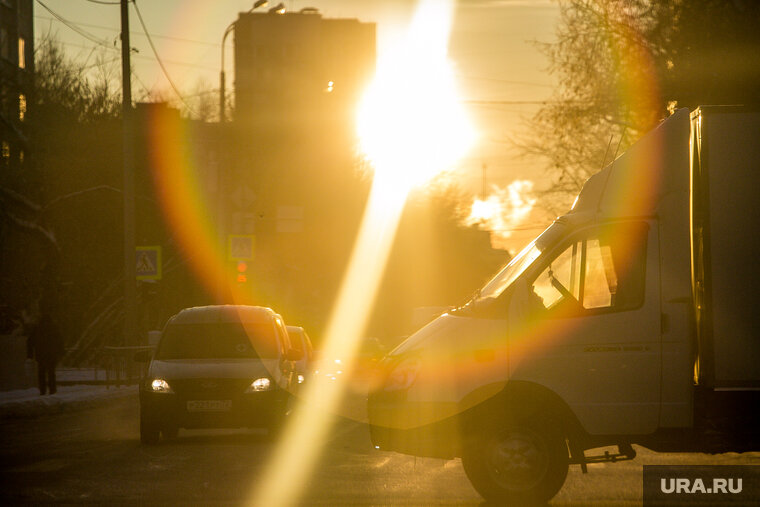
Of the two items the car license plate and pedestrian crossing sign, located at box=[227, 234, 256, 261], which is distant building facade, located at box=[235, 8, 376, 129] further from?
the car license plate

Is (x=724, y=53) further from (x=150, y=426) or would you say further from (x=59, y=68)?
(x=59, y=68)

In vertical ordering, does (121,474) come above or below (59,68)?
below

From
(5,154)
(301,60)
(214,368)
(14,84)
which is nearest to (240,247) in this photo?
(14,84)

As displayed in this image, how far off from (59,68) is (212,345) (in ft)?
99.3

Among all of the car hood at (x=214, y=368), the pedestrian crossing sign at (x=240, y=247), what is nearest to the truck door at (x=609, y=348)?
the car hood at (x=214, y=368)

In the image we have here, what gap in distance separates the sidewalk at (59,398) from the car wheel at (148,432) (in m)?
7.06

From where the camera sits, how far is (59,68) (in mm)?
45656

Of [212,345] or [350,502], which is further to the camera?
[212,345]

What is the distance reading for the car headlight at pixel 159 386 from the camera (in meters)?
16.6

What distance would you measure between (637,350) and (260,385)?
7.91 metres

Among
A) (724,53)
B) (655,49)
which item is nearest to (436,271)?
(655,49)

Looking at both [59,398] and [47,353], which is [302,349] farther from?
[47,353]

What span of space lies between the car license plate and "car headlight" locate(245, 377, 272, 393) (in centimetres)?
37

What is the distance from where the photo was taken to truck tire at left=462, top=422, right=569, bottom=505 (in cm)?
975
